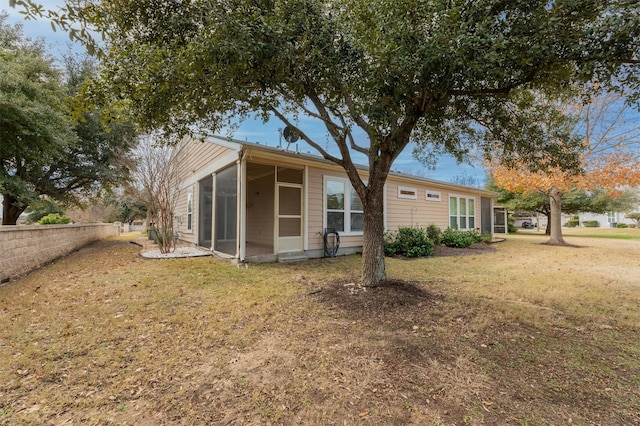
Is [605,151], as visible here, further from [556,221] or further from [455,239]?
[455,239]

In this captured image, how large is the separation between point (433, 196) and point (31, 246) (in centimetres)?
1300

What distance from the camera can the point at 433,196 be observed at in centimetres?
1245

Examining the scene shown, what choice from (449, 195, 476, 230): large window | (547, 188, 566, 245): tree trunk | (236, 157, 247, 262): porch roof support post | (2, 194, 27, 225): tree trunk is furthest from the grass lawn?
(547, 188, 566, 245): tree trunk

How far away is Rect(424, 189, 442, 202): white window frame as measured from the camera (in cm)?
1209

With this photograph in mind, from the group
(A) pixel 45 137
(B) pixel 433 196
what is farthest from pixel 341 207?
(A) pixel 45 137

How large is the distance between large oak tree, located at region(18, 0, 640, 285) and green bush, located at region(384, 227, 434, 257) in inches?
205

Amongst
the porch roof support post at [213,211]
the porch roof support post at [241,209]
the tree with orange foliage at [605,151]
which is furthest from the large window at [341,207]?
the tree with orange foliage at [605,151]

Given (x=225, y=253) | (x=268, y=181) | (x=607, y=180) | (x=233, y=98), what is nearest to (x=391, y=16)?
(x=233, y=98)

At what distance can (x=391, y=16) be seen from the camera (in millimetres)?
3209

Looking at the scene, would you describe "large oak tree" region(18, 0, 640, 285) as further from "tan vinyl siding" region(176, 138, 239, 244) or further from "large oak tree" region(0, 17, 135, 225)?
"tan vinyl siding" region(176, 138, 239, 244)

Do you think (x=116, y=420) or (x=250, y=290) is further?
(x=250, y=290)

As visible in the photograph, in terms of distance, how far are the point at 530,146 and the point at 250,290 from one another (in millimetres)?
5512

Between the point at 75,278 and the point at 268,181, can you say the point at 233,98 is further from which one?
the point at 268,181

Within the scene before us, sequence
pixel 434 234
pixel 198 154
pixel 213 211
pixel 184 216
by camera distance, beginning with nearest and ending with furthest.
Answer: pixel 213 211 < pixel 198 154 < pixel 434 234 < pixel 184 216
